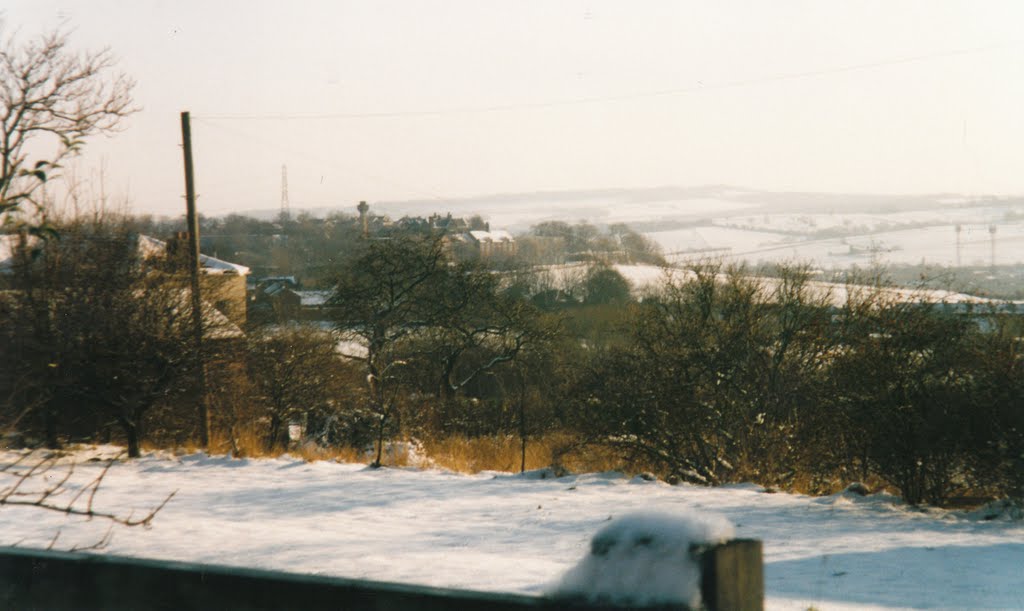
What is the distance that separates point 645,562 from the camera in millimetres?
1617

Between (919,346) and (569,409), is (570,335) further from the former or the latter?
(919,346)

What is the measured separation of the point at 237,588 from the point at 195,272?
52.7ft

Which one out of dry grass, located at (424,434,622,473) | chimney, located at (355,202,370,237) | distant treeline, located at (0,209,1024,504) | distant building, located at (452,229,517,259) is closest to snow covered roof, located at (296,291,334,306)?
distant treeline, located at (0,209,1024,504)

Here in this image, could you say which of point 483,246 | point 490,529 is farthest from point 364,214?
point 490,529

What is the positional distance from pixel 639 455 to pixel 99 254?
35.8ft

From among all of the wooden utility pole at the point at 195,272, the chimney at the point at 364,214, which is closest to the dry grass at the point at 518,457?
the wooden utility pole at the point at 195,272

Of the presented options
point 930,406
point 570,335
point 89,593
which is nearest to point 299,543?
point 89,593

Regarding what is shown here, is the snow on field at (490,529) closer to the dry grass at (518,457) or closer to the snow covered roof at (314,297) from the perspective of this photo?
the dry grass at (518,457)

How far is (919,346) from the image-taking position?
41.7 ft

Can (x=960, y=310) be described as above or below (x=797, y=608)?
above

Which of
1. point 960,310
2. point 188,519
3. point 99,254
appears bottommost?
point 188,519

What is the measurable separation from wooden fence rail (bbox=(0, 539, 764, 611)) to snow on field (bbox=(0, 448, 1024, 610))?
2131 millimetres

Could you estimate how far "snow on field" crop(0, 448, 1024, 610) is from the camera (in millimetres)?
6875

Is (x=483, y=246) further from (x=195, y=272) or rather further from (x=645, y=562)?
(x=645, y=562)
